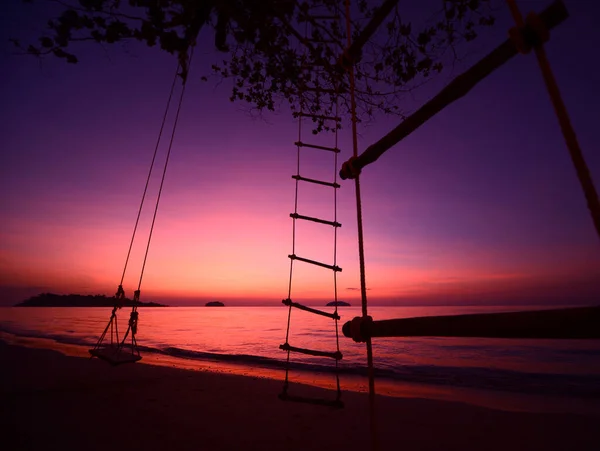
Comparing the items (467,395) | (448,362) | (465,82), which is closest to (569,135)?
(465,82)

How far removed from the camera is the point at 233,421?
4797mm

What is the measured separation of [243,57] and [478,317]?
4.64 meters

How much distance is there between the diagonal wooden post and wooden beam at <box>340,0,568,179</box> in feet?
0.28

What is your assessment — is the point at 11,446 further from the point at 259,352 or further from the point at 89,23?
the point at 259,352

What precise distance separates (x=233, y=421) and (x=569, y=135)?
529cm

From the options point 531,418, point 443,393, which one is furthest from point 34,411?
point 443,393

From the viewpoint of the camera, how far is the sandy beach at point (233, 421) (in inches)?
163

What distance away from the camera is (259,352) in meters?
16.1

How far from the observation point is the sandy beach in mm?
4141

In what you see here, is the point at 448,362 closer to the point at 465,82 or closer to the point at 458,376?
the point at 458,376

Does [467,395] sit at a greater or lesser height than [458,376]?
lesser

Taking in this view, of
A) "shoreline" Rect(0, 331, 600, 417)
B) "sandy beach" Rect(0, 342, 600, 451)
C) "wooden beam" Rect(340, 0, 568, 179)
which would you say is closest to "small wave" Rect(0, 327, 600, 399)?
"shoreline" Rect(0, 331, 600, 417)

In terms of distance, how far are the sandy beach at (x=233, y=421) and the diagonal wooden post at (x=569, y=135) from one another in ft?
14.1

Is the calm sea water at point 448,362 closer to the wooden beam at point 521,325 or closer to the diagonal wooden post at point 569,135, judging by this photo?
the wooden beam at point 521,325
